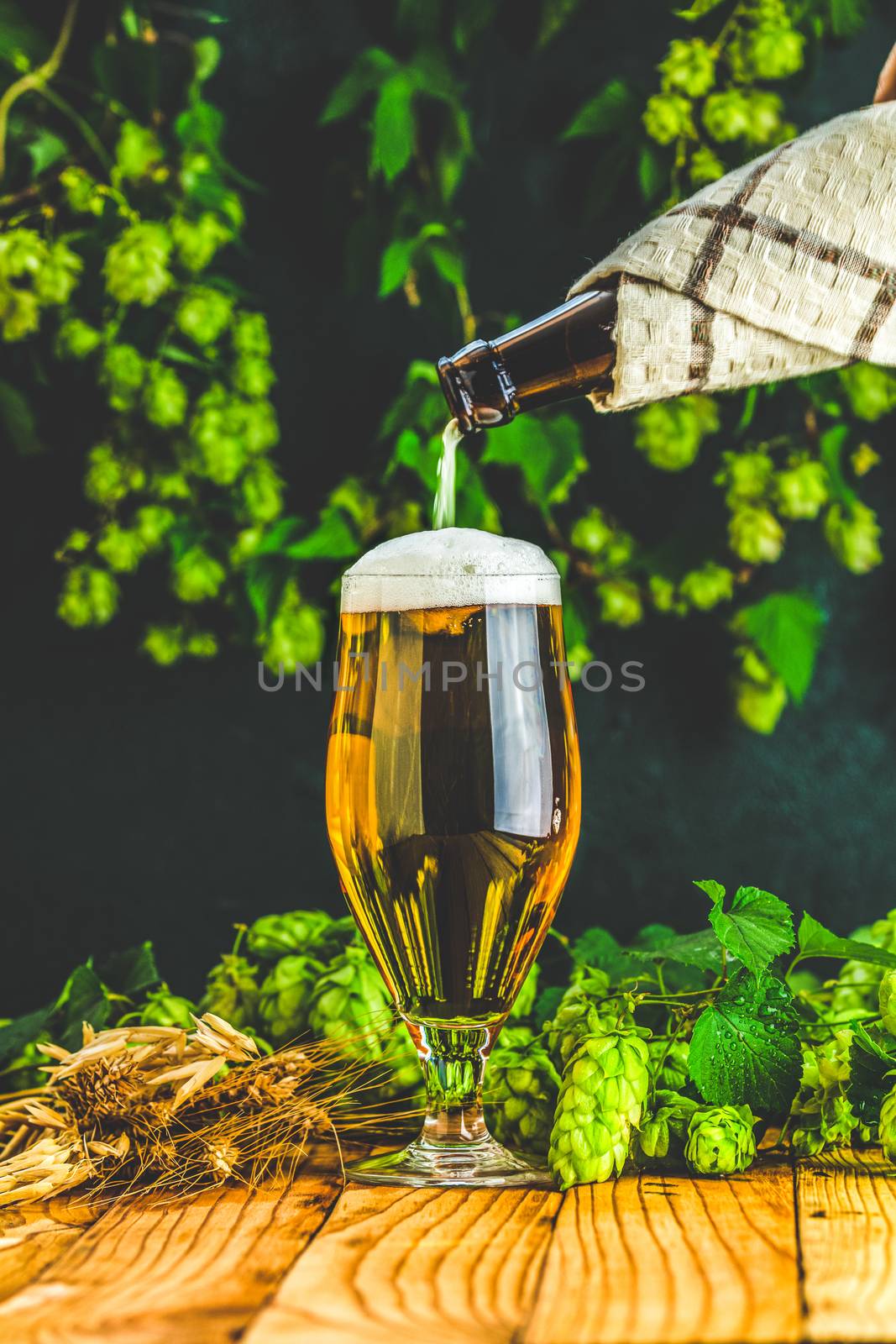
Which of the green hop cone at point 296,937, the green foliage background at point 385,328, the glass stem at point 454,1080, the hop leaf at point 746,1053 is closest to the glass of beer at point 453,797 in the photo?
the glass stem at point 454,1080

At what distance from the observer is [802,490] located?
54.3 inches

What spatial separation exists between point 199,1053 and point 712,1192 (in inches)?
13.6

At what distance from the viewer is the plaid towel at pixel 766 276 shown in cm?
78

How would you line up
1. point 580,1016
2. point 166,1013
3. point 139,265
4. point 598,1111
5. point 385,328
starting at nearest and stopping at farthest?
point 598,1111 < point 580,1016 < point 166,1013 < point 139,265 < point 385,328

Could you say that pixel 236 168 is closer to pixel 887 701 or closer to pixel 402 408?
pixel 402 408

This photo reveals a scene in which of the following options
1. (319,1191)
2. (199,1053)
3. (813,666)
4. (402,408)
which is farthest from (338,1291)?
(813,666)

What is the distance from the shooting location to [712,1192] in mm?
726

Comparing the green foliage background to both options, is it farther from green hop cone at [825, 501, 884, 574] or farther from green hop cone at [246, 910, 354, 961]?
green hop cone at [246, 910, 354, 961]

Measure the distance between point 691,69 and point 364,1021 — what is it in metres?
1.03

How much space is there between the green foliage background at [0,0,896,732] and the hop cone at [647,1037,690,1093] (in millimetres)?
642

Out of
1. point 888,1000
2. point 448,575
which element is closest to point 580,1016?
point 888,1000

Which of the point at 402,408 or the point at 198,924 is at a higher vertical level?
the point at 402,408

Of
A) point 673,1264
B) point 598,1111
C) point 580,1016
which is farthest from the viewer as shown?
point 580,1016

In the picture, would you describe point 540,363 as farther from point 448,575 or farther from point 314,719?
point 314,719
